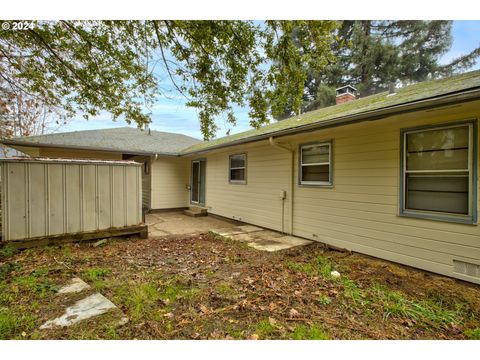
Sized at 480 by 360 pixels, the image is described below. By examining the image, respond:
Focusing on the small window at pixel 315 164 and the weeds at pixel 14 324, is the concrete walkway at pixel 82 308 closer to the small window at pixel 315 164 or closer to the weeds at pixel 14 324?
the weeds at pixel 14 324

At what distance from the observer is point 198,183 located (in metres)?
10.7

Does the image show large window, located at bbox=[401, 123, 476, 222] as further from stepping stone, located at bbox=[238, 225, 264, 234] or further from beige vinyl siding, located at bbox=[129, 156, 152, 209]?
beige vinyl siding, located at bbox=[129, 156, 152, 209]

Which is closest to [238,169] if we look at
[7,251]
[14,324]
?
[7,251]

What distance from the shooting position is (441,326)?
2.51 m

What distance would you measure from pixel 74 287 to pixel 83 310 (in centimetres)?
75

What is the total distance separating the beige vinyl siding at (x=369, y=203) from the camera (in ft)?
11.8

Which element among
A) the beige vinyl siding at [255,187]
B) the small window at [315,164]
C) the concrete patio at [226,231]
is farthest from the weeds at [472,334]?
the beige vinyl siding at [255,187]

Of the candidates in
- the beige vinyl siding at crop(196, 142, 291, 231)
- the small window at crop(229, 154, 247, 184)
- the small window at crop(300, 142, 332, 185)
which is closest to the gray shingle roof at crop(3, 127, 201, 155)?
the beige vinyl siding at crop(196, 142, 291, 231)

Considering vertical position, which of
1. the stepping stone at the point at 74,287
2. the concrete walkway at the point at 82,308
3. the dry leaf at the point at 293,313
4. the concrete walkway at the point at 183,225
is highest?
the concrete walkway at the point at 82,308

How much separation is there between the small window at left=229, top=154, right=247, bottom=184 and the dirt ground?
3.60 m

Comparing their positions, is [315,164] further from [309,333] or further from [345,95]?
[345,95]

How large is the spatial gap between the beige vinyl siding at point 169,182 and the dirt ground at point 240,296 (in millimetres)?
5781

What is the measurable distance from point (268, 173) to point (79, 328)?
216 inches

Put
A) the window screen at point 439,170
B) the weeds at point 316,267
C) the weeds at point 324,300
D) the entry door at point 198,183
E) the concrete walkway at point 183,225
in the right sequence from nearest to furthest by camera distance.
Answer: the weeds at point 324,300, the window screen at point 439,170, the weeds at point 316,267, the concrete walkway at point 183,225, the entry door at point 198,183
